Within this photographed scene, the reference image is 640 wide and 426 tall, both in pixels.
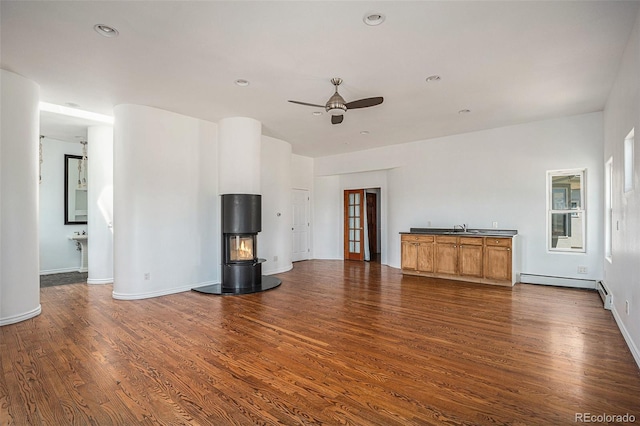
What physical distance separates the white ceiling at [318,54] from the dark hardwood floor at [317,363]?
9.72ft

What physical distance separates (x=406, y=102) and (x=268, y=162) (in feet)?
11.0

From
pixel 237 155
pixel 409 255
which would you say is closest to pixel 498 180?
pixel 409 255

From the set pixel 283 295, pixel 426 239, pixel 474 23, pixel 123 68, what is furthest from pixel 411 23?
pixel 426 239

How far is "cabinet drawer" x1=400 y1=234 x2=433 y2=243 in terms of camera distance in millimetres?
6671

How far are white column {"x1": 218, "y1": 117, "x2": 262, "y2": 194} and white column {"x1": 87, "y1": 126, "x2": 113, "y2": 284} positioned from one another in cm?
254

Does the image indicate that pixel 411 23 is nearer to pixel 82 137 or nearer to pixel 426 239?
pixel 426 239

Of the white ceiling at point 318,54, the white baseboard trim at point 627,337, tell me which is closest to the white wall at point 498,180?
the white ceiling at point 318,54

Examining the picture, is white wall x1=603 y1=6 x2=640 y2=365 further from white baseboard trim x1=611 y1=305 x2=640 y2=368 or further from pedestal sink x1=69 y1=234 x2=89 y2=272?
pedestal sink x1=69 y1=234 x2=89 y2=272

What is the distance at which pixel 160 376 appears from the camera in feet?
8.57

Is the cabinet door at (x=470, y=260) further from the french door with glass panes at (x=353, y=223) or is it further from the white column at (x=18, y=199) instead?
the white column at (x=18, y=199)

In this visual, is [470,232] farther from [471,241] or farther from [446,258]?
[446,258]

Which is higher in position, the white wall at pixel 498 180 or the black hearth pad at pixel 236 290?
the white wall at pixel 498 180

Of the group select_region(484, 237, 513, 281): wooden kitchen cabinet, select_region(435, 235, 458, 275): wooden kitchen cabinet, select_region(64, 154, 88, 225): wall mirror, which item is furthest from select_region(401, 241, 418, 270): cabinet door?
select_region(64, 154, 88, 225): wall mirror

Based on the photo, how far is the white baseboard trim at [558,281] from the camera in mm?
5523
